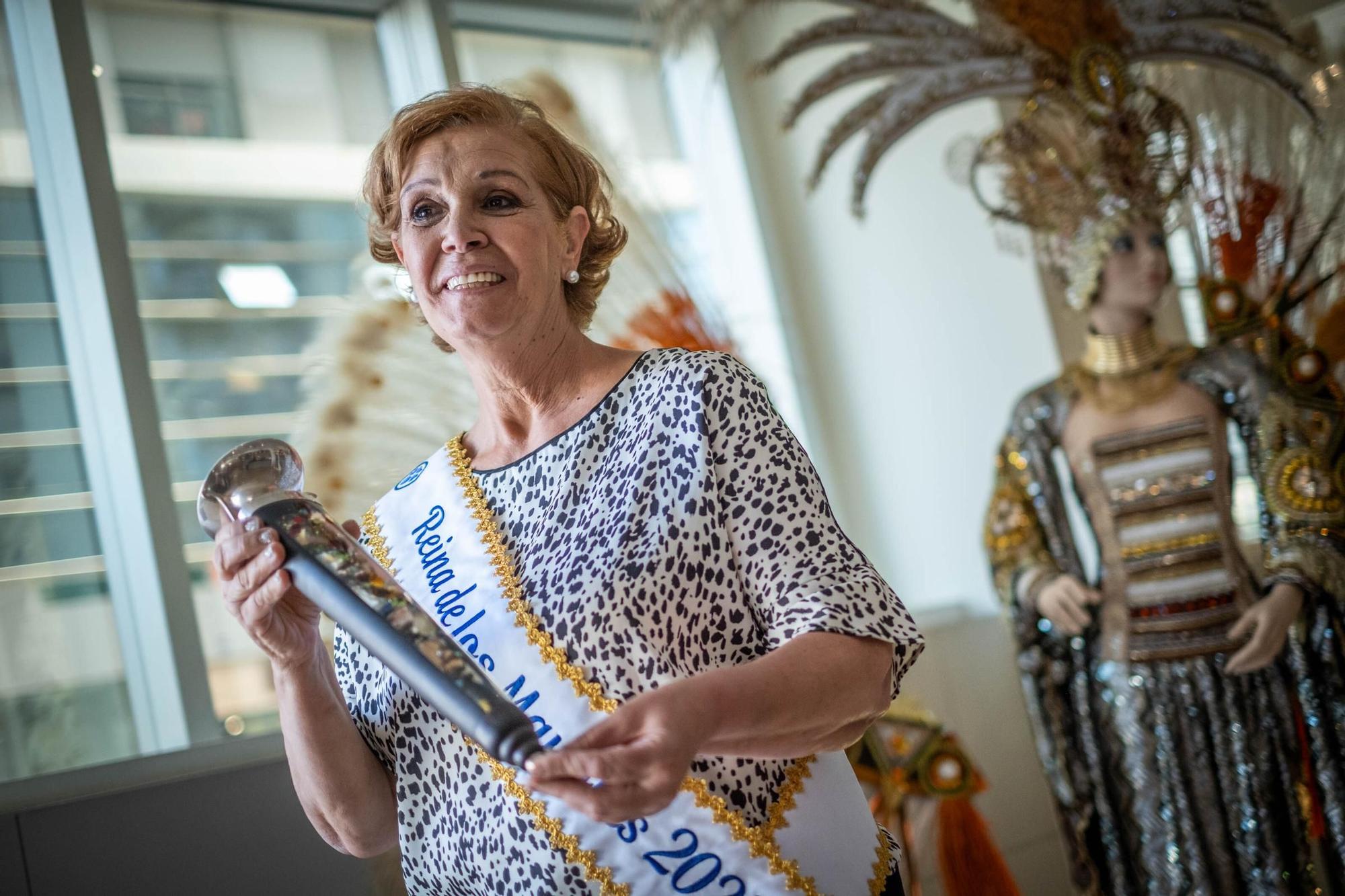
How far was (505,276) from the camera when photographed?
3.23 feet

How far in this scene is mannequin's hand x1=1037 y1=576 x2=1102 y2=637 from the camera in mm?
1923

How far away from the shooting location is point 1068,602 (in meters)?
1.93

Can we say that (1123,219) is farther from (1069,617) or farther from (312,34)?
(312,34)

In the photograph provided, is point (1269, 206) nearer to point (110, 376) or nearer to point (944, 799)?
point (944, 799)

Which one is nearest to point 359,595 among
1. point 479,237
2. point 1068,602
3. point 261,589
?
point 261,589

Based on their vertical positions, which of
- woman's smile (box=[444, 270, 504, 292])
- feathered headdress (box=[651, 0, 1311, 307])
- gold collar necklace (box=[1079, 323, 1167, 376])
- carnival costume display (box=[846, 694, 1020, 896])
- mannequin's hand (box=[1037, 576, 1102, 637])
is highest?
feathered headdress (box=[651, 0, 1311, 307])

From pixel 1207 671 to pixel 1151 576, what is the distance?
0.16 m

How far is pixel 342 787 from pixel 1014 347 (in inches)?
75.8

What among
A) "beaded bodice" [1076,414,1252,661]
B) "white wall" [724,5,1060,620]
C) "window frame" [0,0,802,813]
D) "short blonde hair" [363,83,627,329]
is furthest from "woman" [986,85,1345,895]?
"window frame" [0,0,802,813]

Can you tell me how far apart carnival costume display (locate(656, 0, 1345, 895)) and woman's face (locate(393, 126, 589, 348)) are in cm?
119

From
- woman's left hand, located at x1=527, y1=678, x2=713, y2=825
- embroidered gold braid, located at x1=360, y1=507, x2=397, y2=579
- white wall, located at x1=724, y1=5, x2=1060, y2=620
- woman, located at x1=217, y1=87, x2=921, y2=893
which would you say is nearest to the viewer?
woman's left hand, located at x1=527, y1=678, x2=713, y2=825

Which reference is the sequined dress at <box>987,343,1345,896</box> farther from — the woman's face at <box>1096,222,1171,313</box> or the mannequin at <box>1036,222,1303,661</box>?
the woman's face at <box>1096,222,1171,313</box>

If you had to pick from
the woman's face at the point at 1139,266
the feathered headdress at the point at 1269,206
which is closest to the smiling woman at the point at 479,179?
the woman's face at the point at 1139,266

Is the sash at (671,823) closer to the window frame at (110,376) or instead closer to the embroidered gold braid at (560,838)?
the embroidered gold braid at (560,838)
